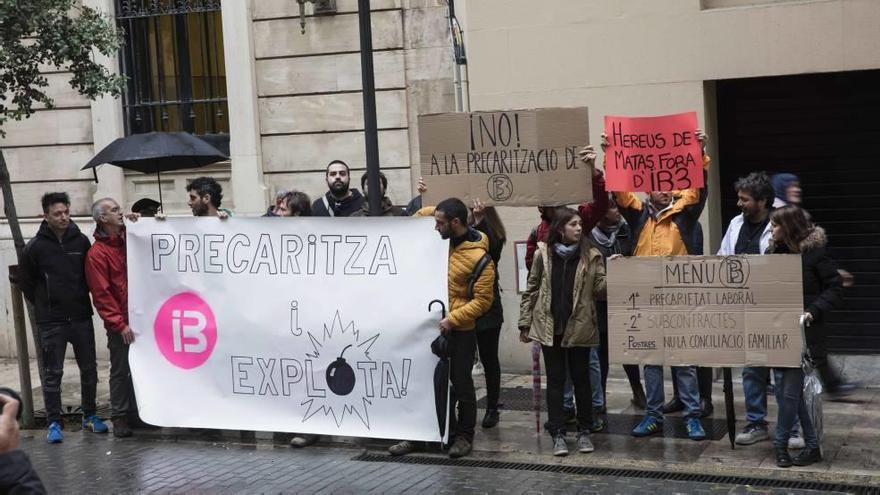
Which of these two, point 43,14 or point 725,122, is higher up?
point 43,14

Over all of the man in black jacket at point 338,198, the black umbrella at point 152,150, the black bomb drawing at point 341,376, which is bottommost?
the black bomb drawing at point 341,376

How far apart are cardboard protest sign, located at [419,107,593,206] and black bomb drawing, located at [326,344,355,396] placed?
53.3 inches

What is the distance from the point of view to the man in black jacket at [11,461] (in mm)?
4078

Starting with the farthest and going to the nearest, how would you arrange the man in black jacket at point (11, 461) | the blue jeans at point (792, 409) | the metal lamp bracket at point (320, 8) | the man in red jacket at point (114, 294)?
the metal lamp bracket at point (320, 8), the man in red jacket at point (114, 294), the blue jeans at point (792, 409), the man in black jacket at point (11, 461)

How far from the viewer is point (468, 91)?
11.7 metres

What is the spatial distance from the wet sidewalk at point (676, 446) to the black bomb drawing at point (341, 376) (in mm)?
458

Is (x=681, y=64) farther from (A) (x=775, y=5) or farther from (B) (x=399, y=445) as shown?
(B) (x=399, y=445)

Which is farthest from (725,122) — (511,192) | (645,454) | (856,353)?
(645,454)

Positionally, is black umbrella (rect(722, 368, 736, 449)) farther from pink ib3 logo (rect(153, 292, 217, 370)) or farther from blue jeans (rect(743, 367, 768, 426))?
pink ib3 logo (rect(153, 292, 217, 370))

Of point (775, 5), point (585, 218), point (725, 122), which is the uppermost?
point (775, 5)

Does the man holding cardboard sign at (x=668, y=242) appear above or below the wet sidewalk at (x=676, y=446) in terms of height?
above

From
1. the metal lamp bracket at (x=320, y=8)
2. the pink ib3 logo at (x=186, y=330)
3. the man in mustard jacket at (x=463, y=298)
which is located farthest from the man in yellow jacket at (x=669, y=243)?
the metal lamp bracket at (x=320, y=8)

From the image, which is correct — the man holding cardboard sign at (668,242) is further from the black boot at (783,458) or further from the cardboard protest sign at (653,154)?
the black boot at (783,458)

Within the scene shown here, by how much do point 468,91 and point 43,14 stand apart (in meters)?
4.02
